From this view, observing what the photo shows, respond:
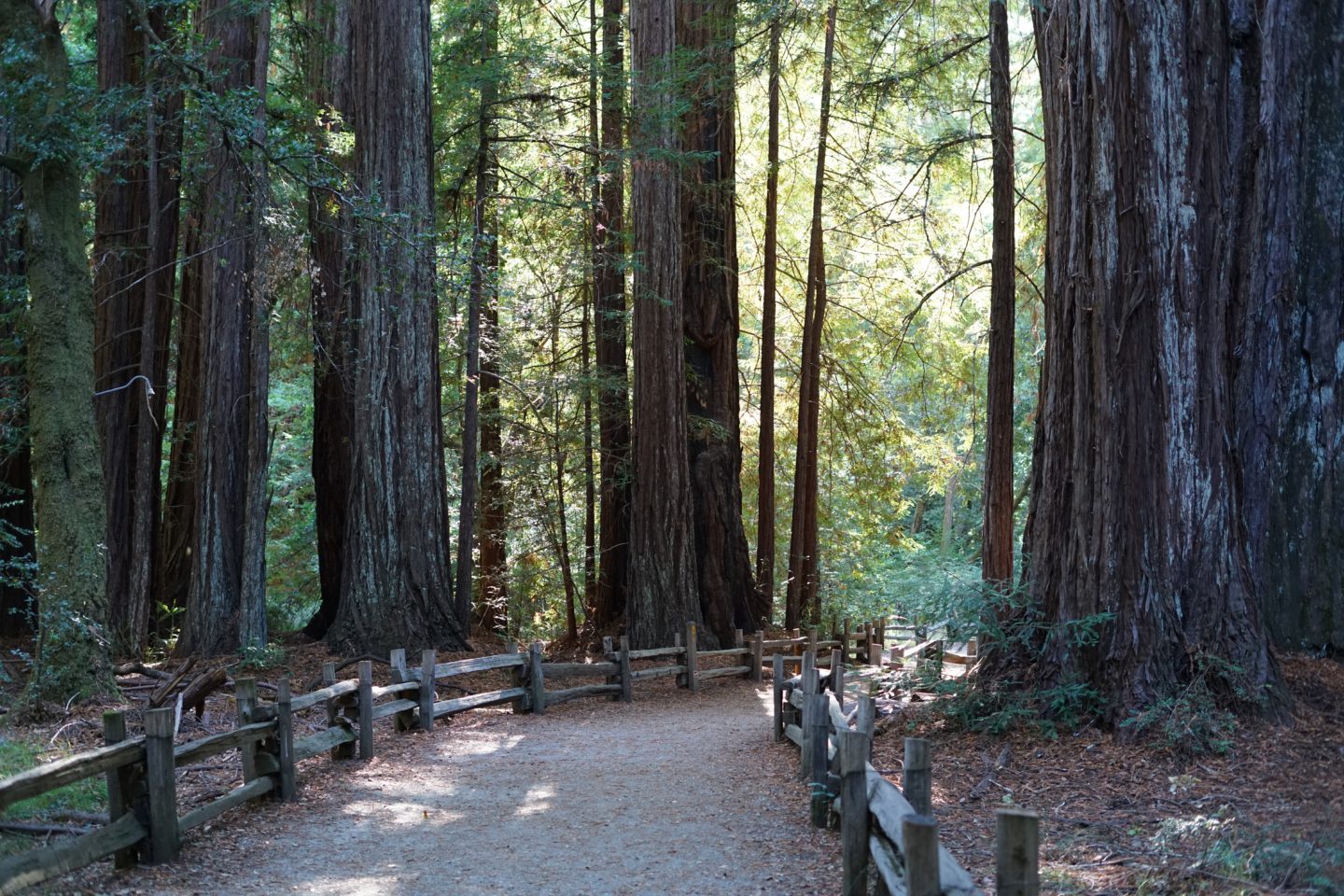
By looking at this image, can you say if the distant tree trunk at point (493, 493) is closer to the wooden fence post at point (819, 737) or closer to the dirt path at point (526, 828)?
the dirt path at point (526, 828)

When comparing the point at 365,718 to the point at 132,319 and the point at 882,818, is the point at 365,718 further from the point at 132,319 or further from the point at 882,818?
the point at 132,319

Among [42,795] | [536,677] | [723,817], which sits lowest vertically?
[536,677]

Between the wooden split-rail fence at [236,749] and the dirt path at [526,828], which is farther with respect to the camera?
the dirt path at [526,828]

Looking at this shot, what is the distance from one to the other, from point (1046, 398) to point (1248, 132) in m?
2.97

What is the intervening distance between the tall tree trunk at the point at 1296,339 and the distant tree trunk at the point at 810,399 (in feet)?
31.8

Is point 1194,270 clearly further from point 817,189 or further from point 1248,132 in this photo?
point 817,189

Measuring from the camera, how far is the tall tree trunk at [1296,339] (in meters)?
9.54

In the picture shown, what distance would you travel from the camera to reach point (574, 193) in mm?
18047

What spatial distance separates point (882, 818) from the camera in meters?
5.43

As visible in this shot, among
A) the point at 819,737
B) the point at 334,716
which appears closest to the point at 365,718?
the point at 334,716

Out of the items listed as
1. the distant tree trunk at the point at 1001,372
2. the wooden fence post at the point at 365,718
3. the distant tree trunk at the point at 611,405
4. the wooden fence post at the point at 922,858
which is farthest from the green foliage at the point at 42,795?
the distant tree trunk at the point at 611,405

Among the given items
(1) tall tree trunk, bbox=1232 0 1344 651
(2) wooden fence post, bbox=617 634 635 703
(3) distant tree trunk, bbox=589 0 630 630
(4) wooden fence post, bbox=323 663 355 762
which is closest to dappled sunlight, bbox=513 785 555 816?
(4) wooden fence post, bbox=323 663 355 762

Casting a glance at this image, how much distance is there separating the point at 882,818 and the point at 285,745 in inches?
195

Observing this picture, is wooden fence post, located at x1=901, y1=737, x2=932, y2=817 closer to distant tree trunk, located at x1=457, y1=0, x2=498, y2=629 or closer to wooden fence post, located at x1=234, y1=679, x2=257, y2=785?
wooden fence post, located at x1=234, y1=679, x2=257, y2=785
